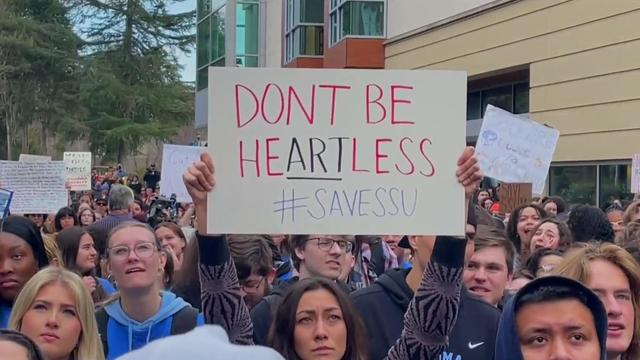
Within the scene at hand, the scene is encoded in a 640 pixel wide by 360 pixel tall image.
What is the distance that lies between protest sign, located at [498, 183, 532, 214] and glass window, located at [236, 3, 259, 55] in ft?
96.1

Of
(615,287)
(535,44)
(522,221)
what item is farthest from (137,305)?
(535,44)

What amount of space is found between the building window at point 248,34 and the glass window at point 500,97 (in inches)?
675

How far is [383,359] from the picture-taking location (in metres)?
3.64

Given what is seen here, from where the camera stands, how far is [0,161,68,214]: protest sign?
927 centimetres

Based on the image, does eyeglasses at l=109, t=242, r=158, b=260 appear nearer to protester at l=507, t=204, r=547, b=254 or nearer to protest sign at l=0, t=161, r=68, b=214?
protester at l=507, t=204, r=547, b=254

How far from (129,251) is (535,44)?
623 inches

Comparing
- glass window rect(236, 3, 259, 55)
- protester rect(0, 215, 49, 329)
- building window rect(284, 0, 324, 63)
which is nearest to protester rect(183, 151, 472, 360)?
protester rect(0, 215, 49, 329)

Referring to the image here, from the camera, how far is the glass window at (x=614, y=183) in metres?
16.1

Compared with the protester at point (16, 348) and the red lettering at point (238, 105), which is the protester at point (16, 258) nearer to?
the red lettering at point (238, 105)

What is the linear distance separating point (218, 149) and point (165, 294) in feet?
4.07

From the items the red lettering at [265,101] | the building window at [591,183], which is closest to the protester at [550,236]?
the red lettering at [265,101]

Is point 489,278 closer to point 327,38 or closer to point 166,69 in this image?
point 327,38

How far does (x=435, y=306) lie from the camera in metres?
3.39

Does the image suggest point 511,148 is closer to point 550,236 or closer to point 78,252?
point 550,236
